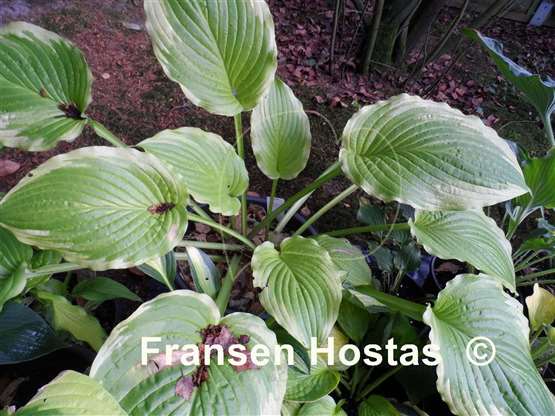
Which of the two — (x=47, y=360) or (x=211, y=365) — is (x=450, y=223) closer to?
(x=211, y=365)

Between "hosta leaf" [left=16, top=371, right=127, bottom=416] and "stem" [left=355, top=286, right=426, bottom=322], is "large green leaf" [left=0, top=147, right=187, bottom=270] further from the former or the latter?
"stem" [left=355, top=286, right=426, bottom=322]

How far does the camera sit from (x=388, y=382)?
3.44 feet

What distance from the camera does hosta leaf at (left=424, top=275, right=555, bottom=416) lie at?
28.2 inches

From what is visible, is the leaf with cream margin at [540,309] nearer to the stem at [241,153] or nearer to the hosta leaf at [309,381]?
the hosta leaf at [309,381]

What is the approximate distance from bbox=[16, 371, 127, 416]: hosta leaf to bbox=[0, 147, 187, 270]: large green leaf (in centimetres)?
16

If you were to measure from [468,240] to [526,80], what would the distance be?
0.39m

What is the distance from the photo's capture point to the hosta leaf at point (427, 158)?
0.75 meters

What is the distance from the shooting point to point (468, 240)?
2.97 ft

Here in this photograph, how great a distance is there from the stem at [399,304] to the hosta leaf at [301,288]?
0.43ft

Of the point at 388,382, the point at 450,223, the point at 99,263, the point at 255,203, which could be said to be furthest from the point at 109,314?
the point at 450,223

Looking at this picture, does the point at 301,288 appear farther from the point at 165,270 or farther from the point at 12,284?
the point at 12,284

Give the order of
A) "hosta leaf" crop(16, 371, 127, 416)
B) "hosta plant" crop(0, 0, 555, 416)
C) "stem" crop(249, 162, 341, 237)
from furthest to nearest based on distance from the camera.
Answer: "stem" crop(249, 162, 341, 237)
"hosta plant" crop(0, 0, 555, 416)
"hosta leaf" crop(16, 371, 127, 416)

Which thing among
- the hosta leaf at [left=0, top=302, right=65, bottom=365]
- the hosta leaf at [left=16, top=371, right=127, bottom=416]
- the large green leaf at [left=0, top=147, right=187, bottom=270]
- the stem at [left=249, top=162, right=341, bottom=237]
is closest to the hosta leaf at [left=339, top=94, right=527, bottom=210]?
the stem at [left=249, top=162, right=341, bottom=237]

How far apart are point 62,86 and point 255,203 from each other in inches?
23.5
